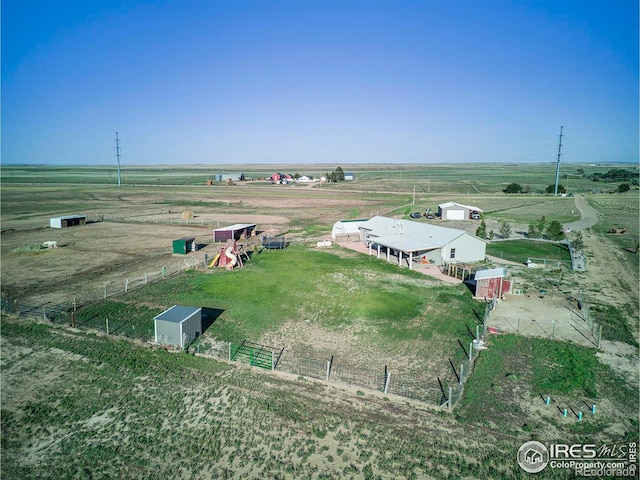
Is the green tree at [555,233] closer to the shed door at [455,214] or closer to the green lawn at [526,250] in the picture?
the green lawn at [526,250]

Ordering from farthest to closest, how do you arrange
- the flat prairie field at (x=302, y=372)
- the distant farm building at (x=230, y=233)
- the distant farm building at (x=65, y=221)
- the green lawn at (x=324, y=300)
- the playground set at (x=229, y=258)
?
the distant farm building at (x=65, y=221), the distant farm building at (x=230, y=233), the playground set at (x=229, y=258), the green lawn at (x=324, y=300), the flat prairie field at (x=302, y=372)

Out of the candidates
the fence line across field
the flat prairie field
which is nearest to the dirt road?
the flat prairie field

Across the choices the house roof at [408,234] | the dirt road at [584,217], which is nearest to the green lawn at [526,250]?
the house roof at [408,234]

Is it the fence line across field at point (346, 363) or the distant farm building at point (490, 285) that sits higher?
the distant farm building at point (490, 285)

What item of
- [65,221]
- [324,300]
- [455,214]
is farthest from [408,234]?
[65,221]

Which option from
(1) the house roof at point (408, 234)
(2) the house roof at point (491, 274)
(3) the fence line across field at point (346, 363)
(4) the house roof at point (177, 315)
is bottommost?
(3) the fence line across field at point (346, 363)

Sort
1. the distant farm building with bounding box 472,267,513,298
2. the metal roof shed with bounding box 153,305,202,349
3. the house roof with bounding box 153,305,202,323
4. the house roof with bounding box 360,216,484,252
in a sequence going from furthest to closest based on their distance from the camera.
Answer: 1. the house roof with bounding box 360,216,484,252
2. the distant farm building with bounding box 472,267,513,298
3. the house roof with bounding box 153,305,202,323
4. the metal roof shed with bounding box 153,305,202,349

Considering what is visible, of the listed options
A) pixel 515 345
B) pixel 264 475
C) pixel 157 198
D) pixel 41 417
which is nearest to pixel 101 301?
pixel 41 417

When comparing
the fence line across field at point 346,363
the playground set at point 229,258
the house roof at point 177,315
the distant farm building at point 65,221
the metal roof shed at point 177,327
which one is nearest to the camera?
the fence line across field at point 346,363

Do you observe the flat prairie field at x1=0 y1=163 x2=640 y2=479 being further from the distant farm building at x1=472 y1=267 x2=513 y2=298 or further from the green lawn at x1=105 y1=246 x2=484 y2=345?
the distant farm building at x1=472 y1=267 x2=513 y2=298
